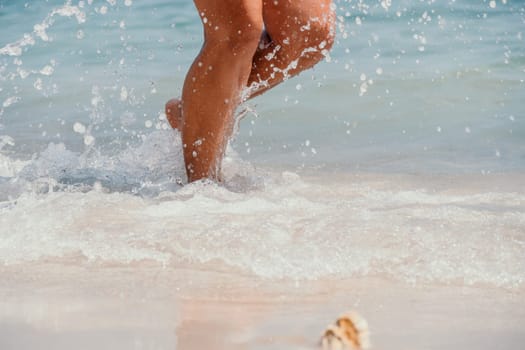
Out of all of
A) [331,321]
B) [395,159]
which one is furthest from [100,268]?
[395,159]

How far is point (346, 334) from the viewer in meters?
1.51

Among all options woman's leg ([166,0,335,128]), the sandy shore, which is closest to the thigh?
woman's leg ([166,0,335,128])

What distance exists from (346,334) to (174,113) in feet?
5.49

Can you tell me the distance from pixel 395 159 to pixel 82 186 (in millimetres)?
1280

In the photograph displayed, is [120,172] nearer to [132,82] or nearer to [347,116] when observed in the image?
[347,116]

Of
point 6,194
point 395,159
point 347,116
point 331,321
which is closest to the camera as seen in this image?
point 331,321

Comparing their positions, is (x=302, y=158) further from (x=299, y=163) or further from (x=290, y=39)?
(x=290, y=39)

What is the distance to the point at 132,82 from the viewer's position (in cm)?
579

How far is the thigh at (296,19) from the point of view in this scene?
9.41ft

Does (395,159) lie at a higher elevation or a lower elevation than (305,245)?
lower

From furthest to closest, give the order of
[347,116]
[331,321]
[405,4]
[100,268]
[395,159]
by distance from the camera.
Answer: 1. [405,4]
2. [347,116]
3. [395,159]
4. [100,268]
5. [331,321]

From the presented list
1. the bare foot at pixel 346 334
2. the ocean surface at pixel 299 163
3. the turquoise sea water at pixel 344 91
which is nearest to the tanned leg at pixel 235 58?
the ocean surface at pixel 299 163

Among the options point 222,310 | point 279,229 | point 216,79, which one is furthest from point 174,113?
point 222,310

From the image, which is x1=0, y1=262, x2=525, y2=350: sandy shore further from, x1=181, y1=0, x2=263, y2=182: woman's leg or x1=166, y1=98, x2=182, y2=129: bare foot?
x1=166, y1=98, x2=182, y2=129: bare foot
